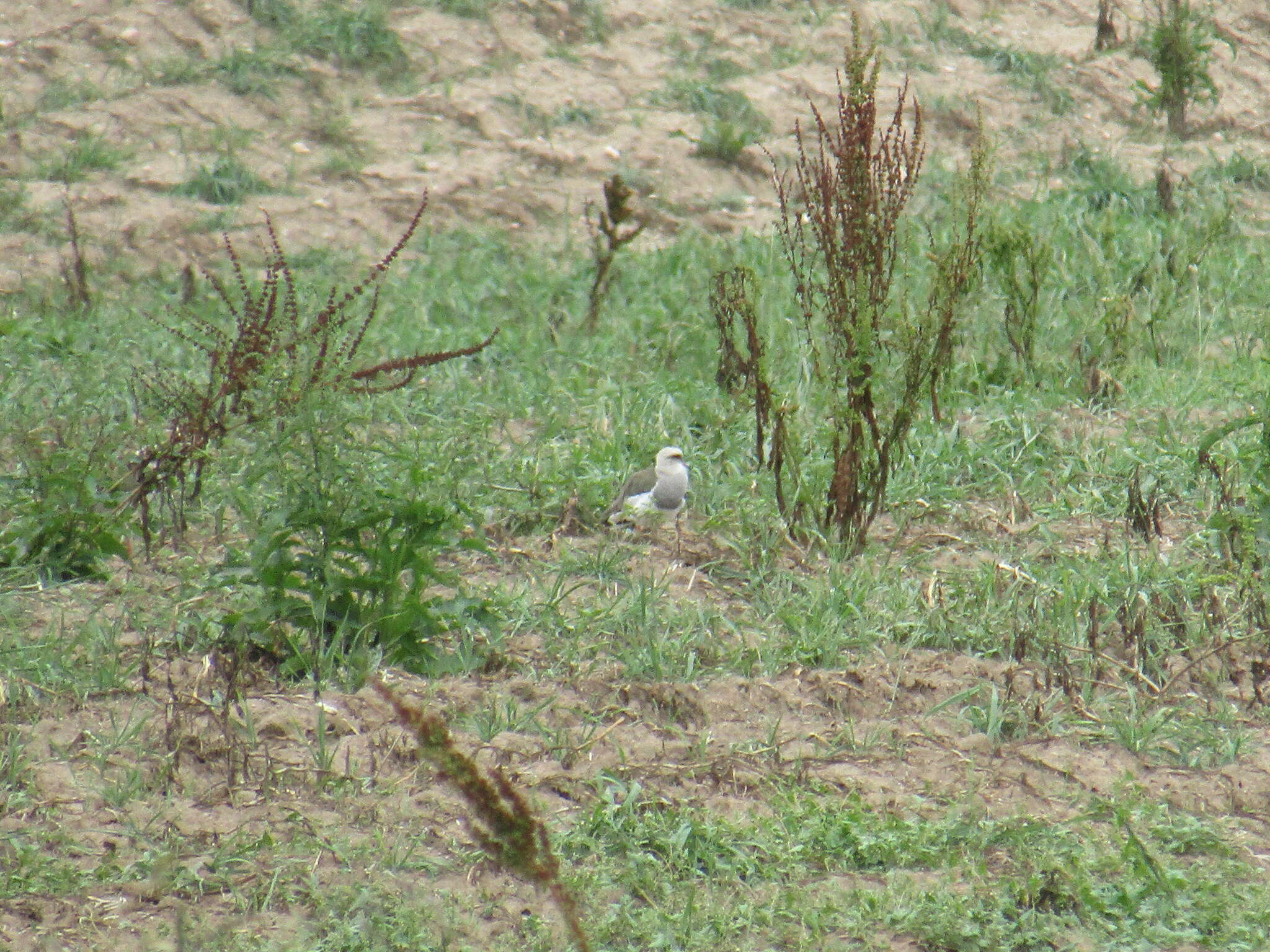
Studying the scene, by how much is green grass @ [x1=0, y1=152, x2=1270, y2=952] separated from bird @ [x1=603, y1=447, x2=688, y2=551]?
0.10 meters

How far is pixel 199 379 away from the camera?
20.7 feet

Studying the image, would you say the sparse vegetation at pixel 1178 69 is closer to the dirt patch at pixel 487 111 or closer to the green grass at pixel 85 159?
the dirt patch at pixel 487 111

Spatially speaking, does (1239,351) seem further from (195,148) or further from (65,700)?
(195,148)

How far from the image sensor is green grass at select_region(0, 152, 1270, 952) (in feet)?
10.4

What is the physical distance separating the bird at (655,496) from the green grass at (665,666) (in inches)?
4.1

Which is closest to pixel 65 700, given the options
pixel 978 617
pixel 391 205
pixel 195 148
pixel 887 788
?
pixel 887 788

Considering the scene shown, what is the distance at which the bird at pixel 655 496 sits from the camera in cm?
502

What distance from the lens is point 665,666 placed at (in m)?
4.21

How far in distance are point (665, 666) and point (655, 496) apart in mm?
946

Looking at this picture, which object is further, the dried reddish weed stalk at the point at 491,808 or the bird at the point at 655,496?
the bird at the point at 655,496

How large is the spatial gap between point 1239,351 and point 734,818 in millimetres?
4342

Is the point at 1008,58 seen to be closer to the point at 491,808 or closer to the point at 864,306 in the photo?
the point at 864,306

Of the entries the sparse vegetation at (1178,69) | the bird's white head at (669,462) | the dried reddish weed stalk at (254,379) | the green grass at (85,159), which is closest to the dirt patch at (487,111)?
the green grass at (85,159)

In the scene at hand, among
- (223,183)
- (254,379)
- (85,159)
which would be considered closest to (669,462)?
(254,379)
